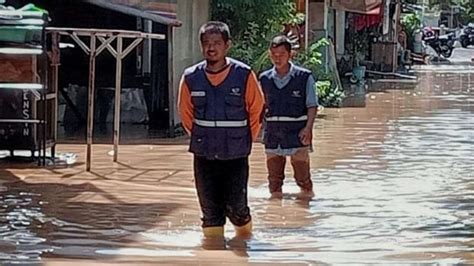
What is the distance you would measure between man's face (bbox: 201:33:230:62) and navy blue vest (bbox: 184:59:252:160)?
14cm

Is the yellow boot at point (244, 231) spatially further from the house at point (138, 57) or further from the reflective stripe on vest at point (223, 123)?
the house at point (138, 57)

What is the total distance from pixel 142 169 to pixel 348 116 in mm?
8249

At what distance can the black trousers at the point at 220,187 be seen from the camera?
7.48m

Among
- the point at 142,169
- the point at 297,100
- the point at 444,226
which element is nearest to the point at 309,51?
the point at 142,169

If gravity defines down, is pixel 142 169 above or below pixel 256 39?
below

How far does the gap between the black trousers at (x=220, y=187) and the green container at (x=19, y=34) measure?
16.1 ft

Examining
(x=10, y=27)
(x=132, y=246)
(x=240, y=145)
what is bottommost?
(x=132, y=246)

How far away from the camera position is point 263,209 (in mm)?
9281

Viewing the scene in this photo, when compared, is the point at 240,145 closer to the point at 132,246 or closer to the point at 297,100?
the point at 132,246

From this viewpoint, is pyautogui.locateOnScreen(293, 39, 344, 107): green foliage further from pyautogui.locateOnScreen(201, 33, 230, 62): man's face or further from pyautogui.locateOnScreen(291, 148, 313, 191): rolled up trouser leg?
pyautogui.locateOnScreen(201, 33, 230, 62): man's face

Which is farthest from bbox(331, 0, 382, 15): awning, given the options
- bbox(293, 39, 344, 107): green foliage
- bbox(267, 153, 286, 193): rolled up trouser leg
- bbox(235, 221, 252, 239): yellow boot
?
bbox(235, 221, 252, 239): yellow boot

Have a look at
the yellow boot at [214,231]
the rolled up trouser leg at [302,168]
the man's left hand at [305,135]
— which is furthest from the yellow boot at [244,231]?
the rolled up trouser leg at [302,168]

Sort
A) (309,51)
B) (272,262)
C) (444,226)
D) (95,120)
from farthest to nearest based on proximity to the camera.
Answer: (309,51) → (95,120) → (444,226) → (272,262)

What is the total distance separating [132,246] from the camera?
7.25 m
